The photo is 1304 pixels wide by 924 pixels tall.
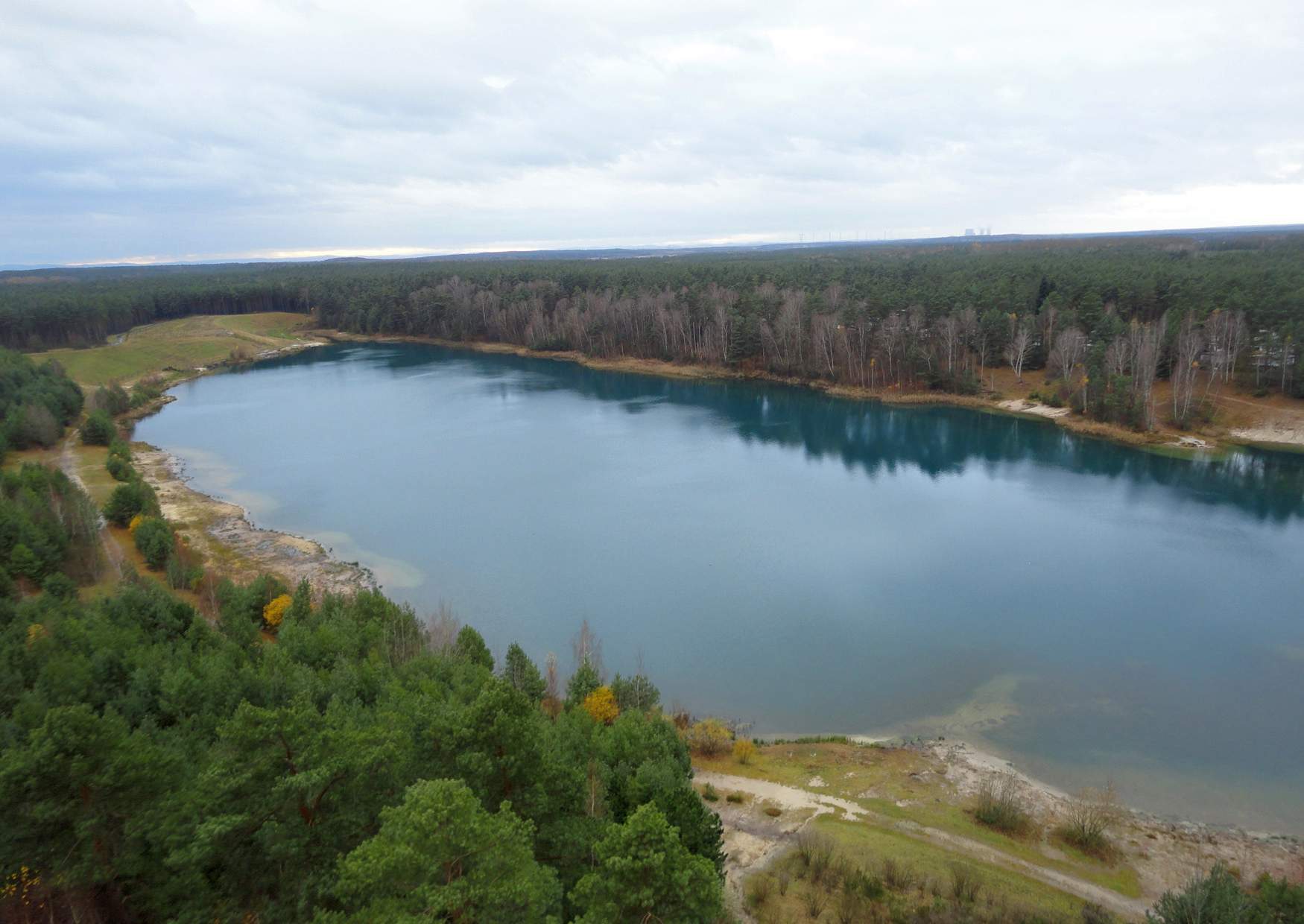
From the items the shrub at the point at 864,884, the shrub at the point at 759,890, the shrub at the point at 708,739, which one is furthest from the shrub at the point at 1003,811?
the shrub at the point at 708,739

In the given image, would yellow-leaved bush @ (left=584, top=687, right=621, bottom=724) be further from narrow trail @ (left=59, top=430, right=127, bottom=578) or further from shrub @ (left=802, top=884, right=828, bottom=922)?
narrow trail @ (left=59, top=430, right=127, bottom=578)

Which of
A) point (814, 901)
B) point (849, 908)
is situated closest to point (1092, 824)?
point (849, 908)

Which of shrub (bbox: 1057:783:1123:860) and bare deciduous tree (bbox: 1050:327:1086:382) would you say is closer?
shrub (bbox: 1057:783:1123:860)

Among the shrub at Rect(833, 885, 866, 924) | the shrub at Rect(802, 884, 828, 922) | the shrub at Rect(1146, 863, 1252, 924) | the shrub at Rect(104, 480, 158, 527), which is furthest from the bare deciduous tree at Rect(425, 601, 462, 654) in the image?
the shrub at Rect(104, 480, 158, 527)

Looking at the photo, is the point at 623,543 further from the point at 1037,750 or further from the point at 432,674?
the point at 1037,750

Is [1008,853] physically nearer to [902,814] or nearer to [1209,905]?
[902,814]

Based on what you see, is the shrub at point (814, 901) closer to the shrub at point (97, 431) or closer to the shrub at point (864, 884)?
the shrub at point (864, 884)
